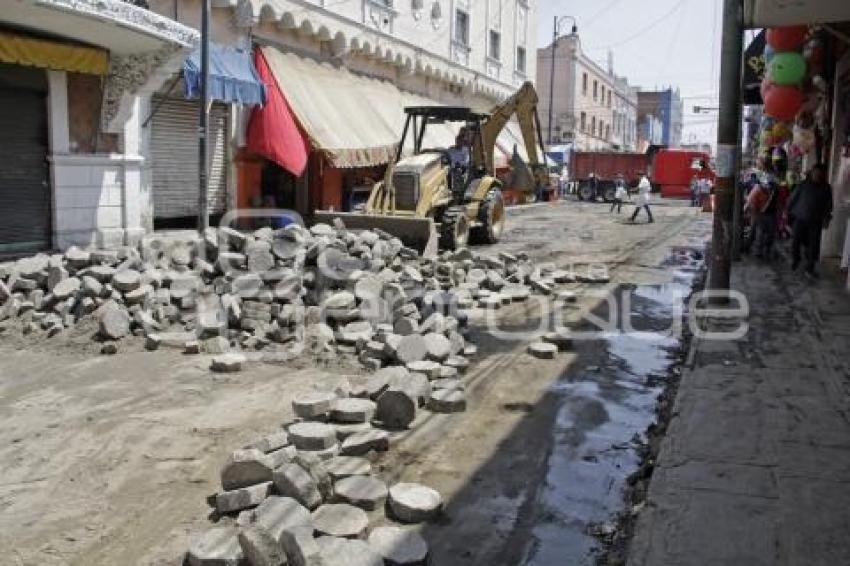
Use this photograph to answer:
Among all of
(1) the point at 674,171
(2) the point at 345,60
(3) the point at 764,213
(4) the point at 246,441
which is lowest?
(4) the point at 246,441

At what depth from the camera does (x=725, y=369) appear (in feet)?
22.4

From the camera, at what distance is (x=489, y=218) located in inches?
672

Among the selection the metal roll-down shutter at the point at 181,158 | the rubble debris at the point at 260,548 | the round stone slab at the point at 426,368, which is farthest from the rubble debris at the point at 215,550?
the metal roll-down shutter at the point at 181,158

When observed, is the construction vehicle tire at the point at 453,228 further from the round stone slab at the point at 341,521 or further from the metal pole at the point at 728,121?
the round stone slab at the point at 341,521

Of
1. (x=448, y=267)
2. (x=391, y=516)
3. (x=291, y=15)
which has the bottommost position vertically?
(x=391, y=516)

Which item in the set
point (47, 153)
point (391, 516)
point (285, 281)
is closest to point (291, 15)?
point (47, 153)

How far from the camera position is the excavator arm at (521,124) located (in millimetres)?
17438

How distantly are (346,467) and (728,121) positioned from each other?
274 inches

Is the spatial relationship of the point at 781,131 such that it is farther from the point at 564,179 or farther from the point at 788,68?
the point at 564,179

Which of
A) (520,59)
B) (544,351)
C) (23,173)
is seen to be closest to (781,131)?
(544,351)

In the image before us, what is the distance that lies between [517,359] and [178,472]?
12.5 ft

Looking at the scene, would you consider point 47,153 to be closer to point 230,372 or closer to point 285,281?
point 285,281

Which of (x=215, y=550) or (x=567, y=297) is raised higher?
(x=567, y=297)

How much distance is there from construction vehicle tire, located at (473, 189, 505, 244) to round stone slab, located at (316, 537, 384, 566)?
44.7 ft
